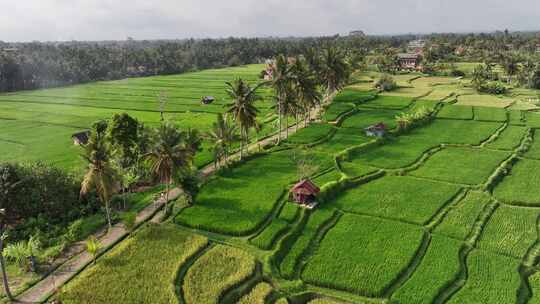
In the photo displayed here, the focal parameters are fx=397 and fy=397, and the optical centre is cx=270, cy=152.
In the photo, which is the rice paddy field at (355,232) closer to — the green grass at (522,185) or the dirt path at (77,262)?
the green grass at (522,185)

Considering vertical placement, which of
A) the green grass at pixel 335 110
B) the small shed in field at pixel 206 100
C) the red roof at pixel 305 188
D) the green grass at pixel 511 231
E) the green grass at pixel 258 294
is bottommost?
the green grass at pixel 258 294

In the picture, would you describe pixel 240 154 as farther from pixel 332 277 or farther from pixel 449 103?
pixel 449 103

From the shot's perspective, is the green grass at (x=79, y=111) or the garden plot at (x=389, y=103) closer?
the green grass at (x=79, y=111)

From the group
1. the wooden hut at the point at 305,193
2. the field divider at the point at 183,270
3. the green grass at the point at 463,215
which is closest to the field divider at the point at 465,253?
the green grass at the point at 463,215

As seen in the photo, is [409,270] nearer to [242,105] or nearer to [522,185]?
[522,185]

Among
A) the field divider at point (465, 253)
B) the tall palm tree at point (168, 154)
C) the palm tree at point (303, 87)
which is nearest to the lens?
the field divider at point (465, 253)

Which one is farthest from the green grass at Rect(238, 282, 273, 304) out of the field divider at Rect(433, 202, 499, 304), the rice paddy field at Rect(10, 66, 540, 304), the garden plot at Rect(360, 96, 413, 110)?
the garden plot at Rect(360, 96, 413, 110)

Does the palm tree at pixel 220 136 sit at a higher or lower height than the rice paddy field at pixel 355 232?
higher
